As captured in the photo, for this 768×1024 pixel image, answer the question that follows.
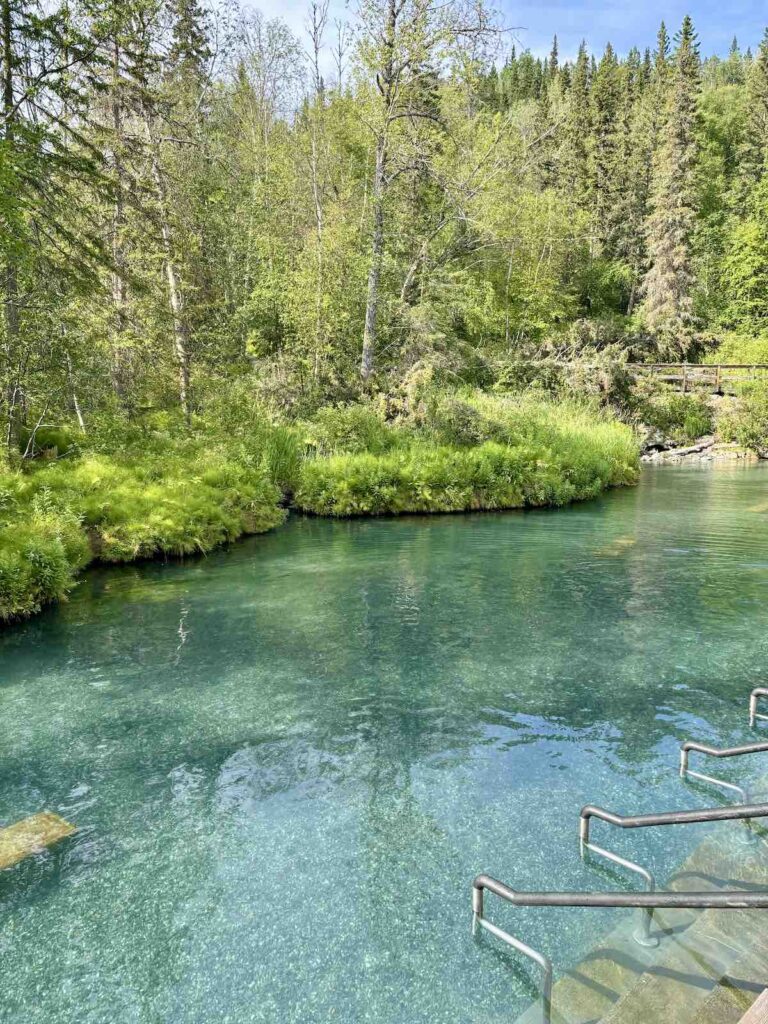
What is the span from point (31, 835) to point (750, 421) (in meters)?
36.2

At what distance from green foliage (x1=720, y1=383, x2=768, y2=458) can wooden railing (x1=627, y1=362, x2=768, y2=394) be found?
131 cm

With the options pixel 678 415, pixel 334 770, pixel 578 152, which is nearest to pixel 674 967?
pixel 334 770

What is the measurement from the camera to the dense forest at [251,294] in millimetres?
→ 11750

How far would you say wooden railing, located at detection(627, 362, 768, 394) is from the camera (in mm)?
→ 36000

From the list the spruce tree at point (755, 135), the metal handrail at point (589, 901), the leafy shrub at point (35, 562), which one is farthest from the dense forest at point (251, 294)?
the spruce tree at point (755, 135)

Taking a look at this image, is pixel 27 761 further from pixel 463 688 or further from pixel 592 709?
pixel 592 709

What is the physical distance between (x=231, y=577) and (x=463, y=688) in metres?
5.71

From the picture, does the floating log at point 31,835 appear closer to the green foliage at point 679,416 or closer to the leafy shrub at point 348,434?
the leafy shrub at point 348,434

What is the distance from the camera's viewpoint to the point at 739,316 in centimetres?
4803

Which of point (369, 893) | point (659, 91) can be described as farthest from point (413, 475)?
point (659, 91)

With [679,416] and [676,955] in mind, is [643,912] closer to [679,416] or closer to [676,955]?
[676,955]

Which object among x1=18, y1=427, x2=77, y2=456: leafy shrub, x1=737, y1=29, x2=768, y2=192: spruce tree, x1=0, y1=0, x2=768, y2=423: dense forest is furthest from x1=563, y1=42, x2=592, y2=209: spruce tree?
x1=18, y1=427, x2=77, y2=456: leafy shrub

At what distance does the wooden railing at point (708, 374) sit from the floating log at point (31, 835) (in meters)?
35.5

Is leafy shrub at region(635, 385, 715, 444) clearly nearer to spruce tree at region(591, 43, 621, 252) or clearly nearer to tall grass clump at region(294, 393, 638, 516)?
tall grass clump at region(294, 393, 638, 516)
